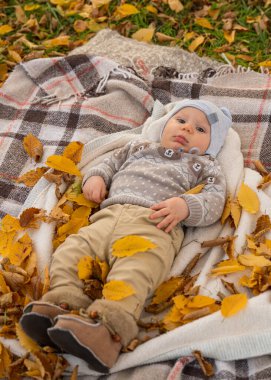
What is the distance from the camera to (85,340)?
1.81 m

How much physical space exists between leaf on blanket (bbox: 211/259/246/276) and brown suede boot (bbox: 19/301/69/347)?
598 millimetres

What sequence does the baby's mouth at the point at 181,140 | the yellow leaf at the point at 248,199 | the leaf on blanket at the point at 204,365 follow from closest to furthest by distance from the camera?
the leaf on blanket at the point at 204,365
the yellow leaf at the point at 248,199
the baby's mouth at the point at 181,140

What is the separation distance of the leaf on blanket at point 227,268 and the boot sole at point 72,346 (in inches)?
22.5

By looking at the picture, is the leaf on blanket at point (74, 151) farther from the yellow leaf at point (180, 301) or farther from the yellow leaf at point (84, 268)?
the yellow leaf at point (180, 301)

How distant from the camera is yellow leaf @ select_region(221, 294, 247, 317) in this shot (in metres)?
1.99

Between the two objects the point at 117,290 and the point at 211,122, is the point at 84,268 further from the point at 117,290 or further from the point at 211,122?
the point at 211,122

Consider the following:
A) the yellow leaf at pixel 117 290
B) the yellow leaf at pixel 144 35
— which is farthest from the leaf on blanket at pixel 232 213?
the yellow leaf at pixel 144 35

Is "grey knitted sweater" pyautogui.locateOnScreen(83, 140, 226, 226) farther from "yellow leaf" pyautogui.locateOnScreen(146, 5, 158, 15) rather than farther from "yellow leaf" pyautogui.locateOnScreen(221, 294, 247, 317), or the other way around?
"yellow leaf" pyautogui.locateOnScreen(146, 5, 158, 15)

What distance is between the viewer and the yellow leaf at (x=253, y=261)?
85.5 inches

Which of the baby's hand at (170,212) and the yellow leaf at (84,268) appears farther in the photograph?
the baby's hand at (170,212)

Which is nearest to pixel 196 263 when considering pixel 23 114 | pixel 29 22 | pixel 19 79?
pixel 23 114

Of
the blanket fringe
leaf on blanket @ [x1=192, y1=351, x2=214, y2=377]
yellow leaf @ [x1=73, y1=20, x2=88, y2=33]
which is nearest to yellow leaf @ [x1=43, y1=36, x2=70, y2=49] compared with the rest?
yellow leaf @ [x1=73, y1=20, x2=88, y2=33]

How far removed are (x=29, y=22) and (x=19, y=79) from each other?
842 mm

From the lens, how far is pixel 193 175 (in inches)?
97.5
